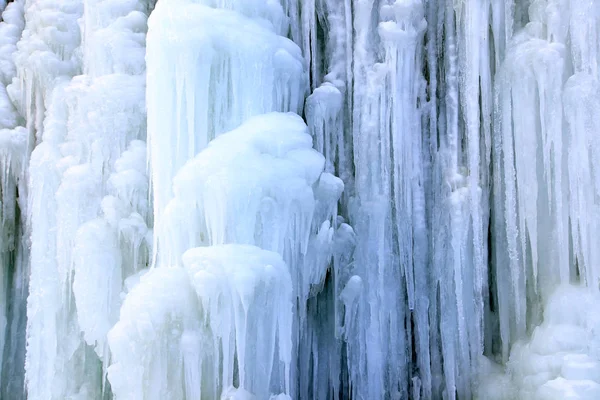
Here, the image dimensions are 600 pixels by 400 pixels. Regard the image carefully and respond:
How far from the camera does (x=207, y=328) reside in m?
4.54

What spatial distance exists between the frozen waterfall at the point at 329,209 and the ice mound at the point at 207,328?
0.05 ft

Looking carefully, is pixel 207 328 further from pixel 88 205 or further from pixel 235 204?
pixel 88 205

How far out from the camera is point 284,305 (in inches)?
179

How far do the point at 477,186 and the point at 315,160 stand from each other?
1322 mm

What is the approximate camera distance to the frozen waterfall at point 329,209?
4.53 meters

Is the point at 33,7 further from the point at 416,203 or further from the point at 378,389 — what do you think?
the point at 378,389

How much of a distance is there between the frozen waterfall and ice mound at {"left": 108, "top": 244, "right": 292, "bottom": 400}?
0.01 meters

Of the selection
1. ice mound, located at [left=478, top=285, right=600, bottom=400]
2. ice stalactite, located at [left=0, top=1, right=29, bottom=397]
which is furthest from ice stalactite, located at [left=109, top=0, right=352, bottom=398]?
ice stalactite, located at [left=0, top=1, right=29, bottom=397]

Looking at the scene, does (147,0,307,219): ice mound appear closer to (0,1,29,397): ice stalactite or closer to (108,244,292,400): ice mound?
(108,244,292,400): ice mound

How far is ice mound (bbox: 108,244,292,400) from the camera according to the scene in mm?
4379

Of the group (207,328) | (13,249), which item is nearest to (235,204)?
(207,328)

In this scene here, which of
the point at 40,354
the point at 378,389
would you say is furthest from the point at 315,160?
the point at 40,354

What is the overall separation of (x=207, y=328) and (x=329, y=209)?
4.39 feet

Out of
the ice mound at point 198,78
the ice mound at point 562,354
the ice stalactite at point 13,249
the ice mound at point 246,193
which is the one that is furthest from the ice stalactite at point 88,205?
the ice mound at point 562,354
